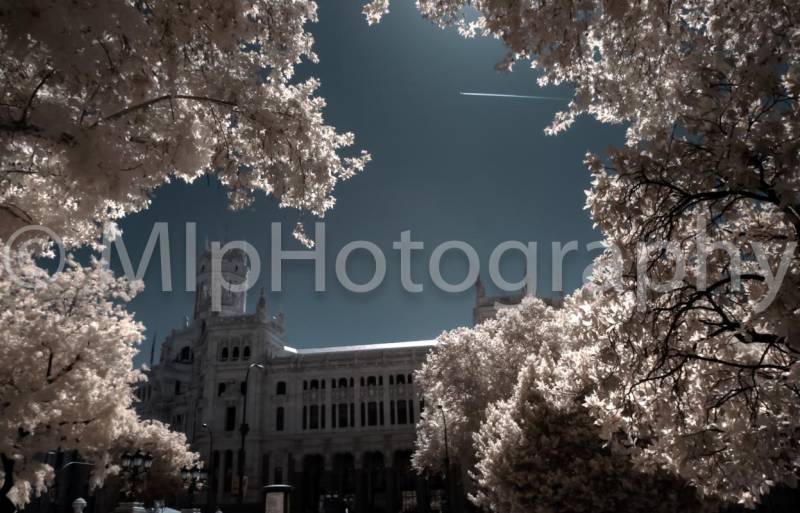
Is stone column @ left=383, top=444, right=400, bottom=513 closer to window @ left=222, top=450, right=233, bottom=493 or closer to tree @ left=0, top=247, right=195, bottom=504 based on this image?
window @ left=222, top=450, right=233, bottom=493

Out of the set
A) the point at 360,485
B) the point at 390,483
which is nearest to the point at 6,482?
the point at 390,483

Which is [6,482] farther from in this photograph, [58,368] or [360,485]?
[360,485]

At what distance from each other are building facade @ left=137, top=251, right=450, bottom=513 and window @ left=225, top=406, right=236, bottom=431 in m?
0.10

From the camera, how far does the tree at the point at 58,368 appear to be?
14398 mm

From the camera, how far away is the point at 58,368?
15422 mm

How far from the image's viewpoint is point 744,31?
21.4ft

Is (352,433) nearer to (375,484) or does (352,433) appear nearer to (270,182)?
(375,484)

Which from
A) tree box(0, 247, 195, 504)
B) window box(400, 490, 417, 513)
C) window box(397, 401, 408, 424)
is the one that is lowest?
window box(400, 490, 417, 513)

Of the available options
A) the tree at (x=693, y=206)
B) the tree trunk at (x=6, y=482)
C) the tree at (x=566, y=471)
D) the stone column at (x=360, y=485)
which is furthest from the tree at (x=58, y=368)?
the stone column at (x=360, y=485)

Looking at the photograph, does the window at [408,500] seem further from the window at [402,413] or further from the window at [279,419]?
the window at [279,419]

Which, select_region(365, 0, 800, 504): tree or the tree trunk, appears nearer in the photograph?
select_region(365, 0, 800, 504): tree

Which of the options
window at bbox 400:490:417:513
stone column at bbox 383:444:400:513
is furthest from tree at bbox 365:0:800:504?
window at bbox 400:490:417:513

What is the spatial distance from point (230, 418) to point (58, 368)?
48468mm

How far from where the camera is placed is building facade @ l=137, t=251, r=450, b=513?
192 ft
